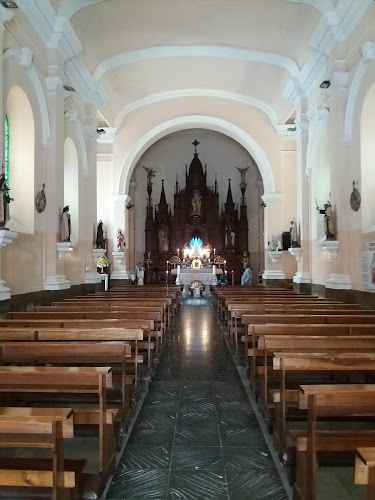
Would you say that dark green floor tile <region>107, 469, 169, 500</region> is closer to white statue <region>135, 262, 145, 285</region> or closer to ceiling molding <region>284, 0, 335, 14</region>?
ceiling molding <region>284, 0, 335, 14</region>

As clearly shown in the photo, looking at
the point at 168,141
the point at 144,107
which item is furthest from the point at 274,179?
the point at 168,141

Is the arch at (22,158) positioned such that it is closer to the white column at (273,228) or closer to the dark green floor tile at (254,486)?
the dark green floor tile at (254,486)

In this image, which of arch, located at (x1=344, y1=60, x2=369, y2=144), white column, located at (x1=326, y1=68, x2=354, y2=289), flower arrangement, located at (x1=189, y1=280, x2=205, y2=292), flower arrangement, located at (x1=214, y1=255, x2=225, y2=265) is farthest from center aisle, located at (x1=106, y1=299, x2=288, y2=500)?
flower arrangement, located at (x1=214, y1=255, x2=225, y2=265)

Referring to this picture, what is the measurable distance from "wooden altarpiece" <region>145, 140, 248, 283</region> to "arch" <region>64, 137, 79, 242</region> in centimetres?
915

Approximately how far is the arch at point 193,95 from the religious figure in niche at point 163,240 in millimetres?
6422

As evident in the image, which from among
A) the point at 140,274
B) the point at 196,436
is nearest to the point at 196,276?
the point at 140,274

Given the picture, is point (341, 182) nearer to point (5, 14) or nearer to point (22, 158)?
point (22, 158)

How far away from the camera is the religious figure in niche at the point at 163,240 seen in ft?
65.6

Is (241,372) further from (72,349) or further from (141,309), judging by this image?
(72,349)

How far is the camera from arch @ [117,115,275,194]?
50.9 feet

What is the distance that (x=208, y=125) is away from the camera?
16.5 m

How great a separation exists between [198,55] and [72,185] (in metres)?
4.50

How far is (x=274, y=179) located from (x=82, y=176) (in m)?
7.01

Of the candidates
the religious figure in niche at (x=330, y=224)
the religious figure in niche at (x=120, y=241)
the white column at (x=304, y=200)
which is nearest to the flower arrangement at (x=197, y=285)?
the religious figure in niche at (x=120, y=241)
